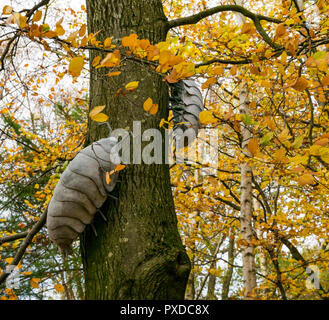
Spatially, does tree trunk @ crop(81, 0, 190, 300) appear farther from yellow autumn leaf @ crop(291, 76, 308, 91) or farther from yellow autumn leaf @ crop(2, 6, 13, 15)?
yellow autumn leaf @ crop(291, 76, 308, 91)

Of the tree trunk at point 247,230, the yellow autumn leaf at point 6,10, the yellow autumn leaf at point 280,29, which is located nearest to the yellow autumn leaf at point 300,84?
the yellow autumn leaf at point 280,29

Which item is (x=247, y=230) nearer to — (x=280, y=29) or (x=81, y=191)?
(x=280, y=29)

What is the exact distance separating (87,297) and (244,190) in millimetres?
3565

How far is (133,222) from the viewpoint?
1.64 metres

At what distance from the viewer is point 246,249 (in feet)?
15.2

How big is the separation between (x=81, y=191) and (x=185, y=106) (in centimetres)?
95

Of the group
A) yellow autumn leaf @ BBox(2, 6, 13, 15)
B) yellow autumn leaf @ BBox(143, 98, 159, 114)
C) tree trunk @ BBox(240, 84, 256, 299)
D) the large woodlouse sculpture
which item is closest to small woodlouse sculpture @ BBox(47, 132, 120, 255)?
the large woodlouse sculpture

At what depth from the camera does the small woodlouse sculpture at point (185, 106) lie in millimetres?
2113

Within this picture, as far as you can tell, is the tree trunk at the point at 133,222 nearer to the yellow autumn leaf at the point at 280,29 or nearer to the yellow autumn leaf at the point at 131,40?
the yellow autumn leaf at the point at 131,40

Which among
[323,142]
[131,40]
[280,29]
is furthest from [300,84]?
[131,40]

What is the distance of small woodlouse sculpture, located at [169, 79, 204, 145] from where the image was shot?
6.93ft
